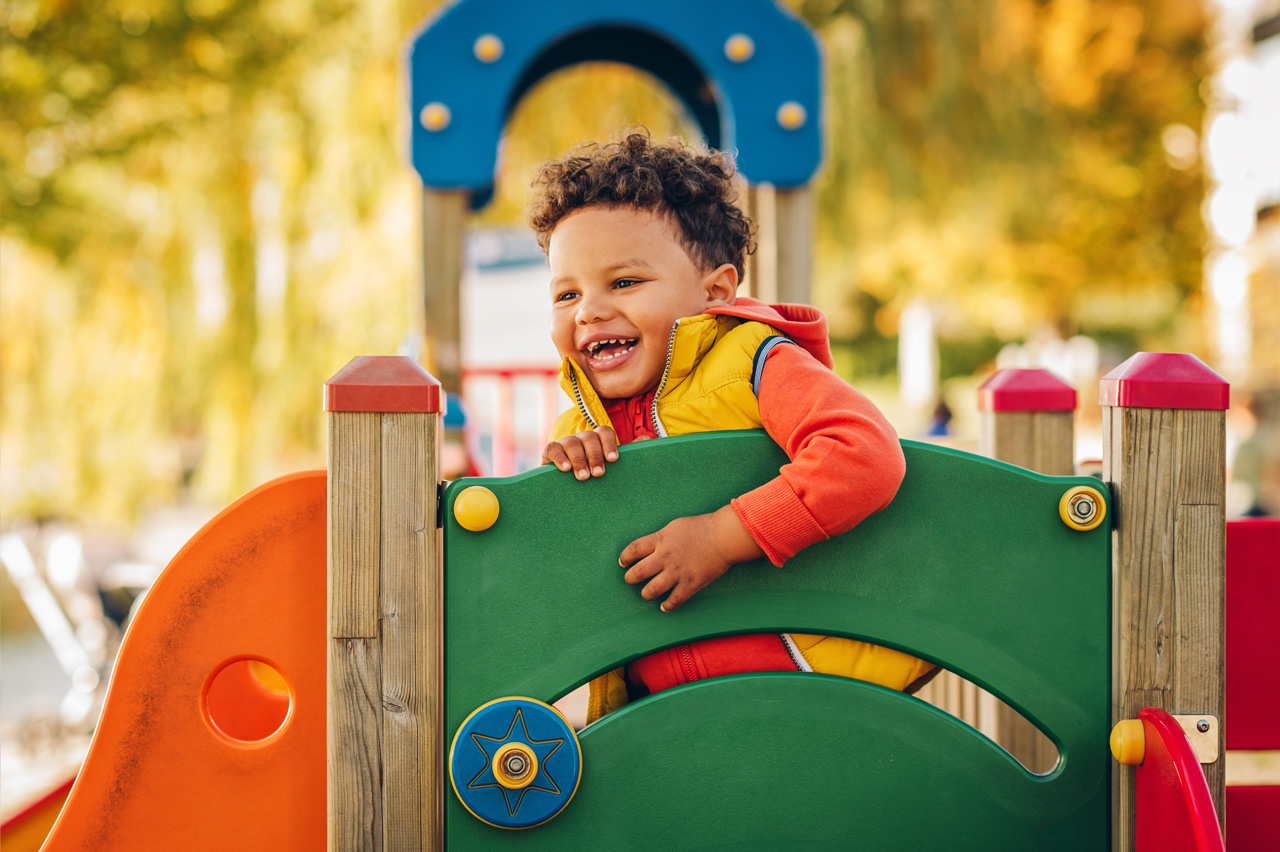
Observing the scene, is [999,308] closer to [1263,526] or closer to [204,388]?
[204,388]

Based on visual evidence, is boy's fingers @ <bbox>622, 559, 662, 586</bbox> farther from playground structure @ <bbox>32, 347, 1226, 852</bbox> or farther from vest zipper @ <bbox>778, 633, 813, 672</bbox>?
vest zipper @ <bbox>778, 633, 813, 672</bbox>

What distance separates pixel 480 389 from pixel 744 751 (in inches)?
286

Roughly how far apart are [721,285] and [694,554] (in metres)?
0.50

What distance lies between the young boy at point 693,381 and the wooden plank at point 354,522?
0.23 meters

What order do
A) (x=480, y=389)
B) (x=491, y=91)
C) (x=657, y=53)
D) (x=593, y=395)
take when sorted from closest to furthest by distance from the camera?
(x=593, y=395) → (x=491, y=91) → (x=657, y=53) → (x=480, y=389)

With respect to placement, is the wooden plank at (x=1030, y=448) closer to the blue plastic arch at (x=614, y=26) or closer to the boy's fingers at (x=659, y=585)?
the boy's fingers at (x=659, y=585)

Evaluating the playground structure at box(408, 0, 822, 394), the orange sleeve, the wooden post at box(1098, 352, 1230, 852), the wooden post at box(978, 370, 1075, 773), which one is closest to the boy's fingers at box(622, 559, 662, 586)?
the orange sleeve

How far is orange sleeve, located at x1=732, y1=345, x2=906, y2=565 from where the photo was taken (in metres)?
1.15

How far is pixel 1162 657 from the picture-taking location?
1230 millimetres

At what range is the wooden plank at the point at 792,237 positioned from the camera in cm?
287

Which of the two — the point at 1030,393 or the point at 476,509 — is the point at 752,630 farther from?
the point at 1030,393

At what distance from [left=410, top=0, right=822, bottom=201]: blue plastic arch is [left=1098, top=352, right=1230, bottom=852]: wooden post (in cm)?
178

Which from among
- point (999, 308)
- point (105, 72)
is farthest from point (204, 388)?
point (999, 308)

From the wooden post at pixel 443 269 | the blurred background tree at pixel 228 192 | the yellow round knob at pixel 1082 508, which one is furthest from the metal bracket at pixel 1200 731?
the blurred background tree at pixel 228 192
